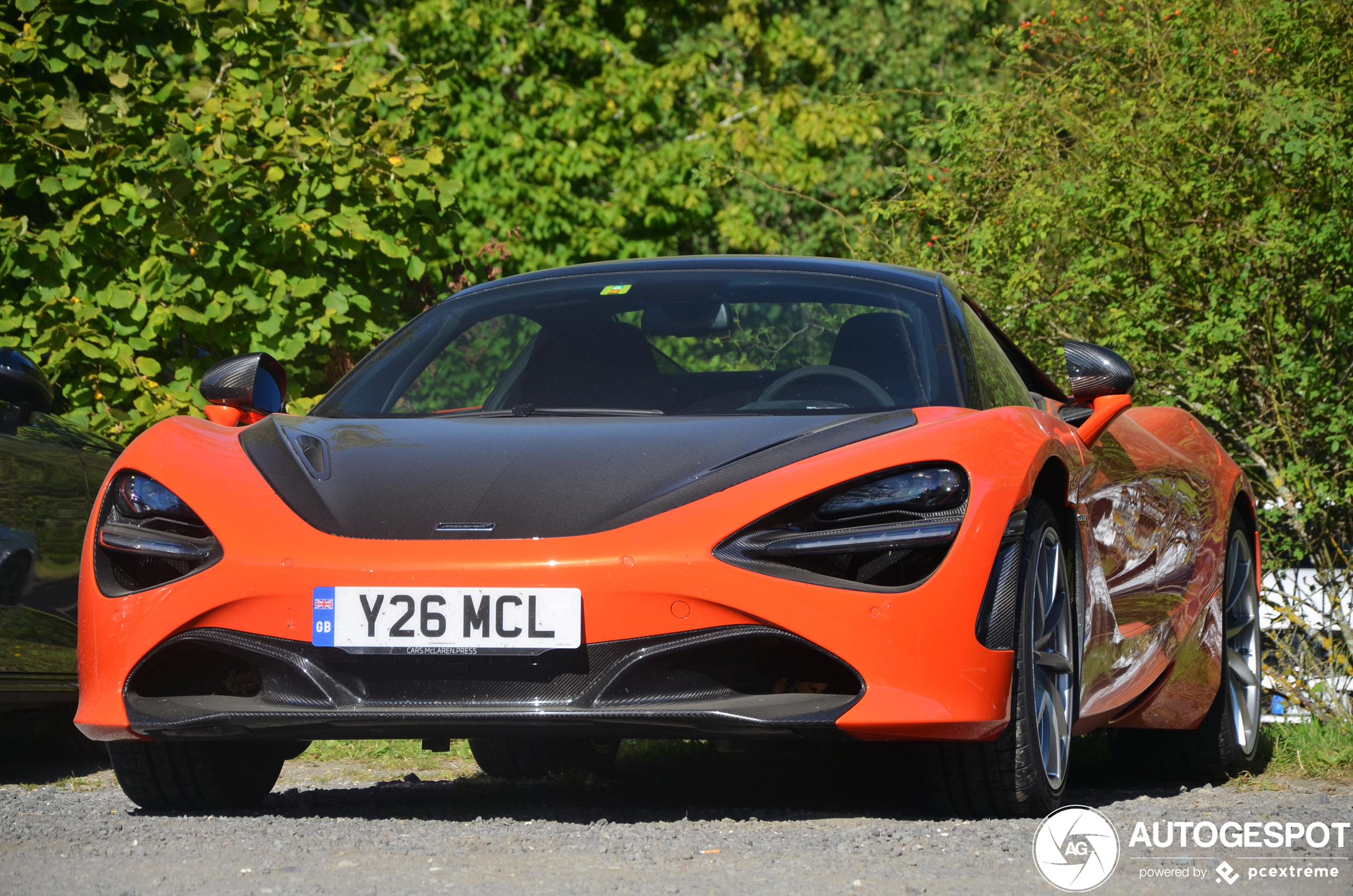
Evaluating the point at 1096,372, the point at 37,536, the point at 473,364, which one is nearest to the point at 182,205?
the point at 37,536

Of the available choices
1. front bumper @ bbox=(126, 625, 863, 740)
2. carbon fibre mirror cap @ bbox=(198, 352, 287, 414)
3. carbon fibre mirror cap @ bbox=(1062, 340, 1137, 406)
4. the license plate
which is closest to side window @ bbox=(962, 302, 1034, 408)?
carbon fibre mirror cap @ bbox=(1062, 340, 1137, 406)

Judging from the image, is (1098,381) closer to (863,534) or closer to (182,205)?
(863,534)

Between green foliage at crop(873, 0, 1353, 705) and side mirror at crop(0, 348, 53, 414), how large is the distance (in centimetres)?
469

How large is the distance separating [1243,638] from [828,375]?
233 cm

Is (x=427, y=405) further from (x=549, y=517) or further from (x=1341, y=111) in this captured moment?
(x=1341, y=111)

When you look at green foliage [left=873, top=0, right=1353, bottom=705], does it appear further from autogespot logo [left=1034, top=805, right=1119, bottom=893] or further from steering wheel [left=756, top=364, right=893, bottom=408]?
autogespot logo [left=1034, top=805, right=1119, bottom=893]

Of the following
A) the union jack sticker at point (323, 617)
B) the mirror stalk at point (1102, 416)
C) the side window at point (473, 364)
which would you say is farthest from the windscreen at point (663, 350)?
the union jack sticker at point (323, 617)

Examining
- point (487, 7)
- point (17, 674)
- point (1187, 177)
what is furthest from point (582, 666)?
point (487, 7)

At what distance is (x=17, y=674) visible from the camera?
15.9ft

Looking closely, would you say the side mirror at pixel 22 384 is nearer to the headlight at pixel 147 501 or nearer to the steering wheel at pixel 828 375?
the headlight at pixel 147 501

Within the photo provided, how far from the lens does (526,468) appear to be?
146 inches

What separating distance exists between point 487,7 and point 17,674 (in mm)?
14336

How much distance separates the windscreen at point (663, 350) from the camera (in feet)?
14.4

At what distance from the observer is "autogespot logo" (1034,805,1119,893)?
3.12 m
